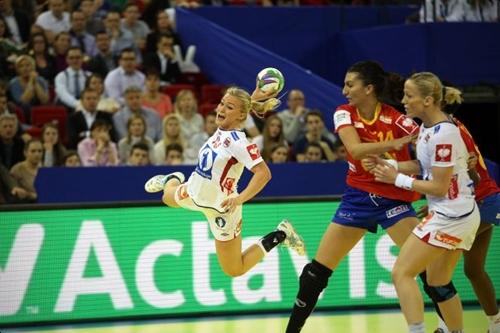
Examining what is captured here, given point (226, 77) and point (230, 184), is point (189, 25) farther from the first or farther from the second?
point (230, 184)

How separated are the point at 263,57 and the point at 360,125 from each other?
5.94 metres

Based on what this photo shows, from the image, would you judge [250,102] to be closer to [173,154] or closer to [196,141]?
[173,154]

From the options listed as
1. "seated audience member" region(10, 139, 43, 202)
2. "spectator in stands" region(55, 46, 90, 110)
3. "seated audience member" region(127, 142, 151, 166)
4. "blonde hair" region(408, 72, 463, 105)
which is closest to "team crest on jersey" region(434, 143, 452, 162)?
"blonde hair" region(408, 72, 463, 105)

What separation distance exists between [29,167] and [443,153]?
17.6 ft

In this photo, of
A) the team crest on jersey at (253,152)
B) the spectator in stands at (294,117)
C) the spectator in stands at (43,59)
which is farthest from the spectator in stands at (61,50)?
the team crest on jersey at (253,152)

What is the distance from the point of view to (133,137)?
11.2 m

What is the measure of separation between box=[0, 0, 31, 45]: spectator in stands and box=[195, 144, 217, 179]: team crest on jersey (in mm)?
6236

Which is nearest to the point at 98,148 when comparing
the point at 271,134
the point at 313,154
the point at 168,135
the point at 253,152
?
the point at 168,135

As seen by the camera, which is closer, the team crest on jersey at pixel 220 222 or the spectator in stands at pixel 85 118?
the team crest on jersey at pixel 220 222

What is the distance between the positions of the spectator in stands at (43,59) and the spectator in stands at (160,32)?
4.60ft

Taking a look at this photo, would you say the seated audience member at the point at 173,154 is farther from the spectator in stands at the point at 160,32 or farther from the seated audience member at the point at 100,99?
the spectator in stands at the point at 160,32

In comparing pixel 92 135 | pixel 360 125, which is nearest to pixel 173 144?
pixel 92 135

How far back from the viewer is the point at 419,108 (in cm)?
657

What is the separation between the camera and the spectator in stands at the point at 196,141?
11453 millimetres
